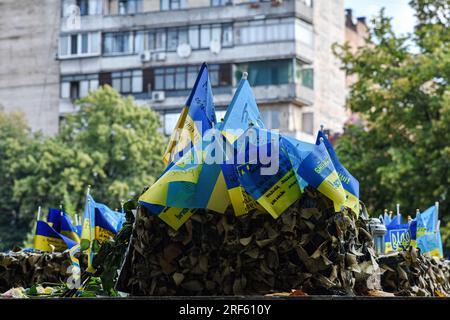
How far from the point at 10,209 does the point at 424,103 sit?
27.9 metres

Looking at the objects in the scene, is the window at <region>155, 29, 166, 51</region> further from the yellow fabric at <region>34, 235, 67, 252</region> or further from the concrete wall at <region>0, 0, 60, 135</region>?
the yellow fabric at <region>34, 235, 67, 252</region>

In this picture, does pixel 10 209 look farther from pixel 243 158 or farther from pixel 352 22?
pixel 243 158

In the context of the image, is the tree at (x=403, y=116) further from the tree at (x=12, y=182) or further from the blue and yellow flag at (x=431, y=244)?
the tree at (x=12, y=182)

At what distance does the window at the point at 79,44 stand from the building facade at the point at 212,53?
0.18ft

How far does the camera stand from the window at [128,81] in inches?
2608

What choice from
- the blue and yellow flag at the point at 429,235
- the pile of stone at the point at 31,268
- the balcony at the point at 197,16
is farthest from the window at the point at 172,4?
the pile of stone at the point at 31,268

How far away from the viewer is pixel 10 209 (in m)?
56.8

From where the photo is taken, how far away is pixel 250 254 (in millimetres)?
7289

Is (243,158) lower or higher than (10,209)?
lower

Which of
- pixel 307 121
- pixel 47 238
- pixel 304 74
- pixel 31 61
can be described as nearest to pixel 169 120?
pixel 307 121

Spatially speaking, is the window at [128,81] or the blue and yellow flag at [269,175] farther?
the window at [128,81]

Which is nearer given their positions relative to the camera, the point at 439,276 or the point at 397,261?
the point at 397,261
